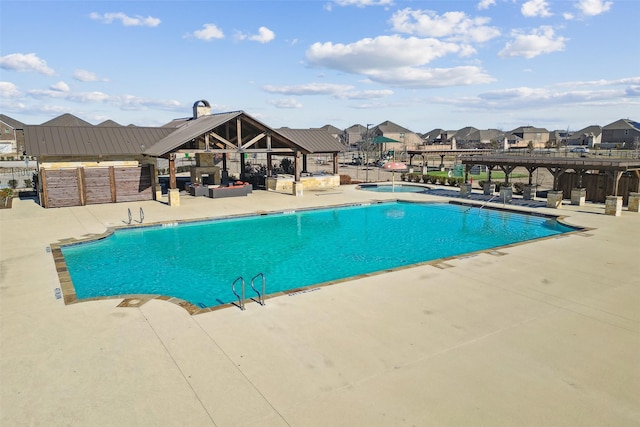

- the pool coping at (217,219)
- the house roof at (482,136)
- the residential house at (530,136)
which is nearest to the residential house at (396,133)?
the house roof at (482,136)

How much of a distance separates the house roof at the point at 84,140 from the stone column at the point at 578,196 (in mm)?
27296

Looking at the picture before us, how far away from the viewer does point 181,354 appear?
7742mm

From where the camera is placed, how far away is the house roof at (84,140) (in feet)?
82.3

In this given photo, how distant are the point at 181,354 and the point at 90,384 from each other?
1509 millimetres

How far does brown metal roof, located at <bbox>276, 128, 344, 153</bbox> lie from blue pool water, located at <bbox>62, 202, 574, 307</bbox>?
11782mm

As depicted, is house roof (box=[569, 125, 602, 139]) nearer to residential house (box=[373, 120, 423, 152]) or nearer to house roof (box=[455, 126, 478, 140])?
house roof (box=[455, 126, 478, 140])

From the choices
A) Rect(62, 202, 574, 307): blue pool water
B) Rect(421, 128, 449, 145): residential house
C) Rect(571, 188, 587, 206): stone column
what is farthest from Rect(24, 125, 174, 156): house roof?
Rect(421, 128, 449, 145): residential house

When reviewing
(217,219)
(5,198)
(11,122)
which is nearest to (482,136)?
(217,219)

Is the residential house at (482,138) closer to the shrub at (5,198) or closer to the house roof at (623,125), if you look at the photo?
the house roof at (623,125)

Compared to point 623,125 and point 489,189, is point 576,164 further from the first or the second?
point 623,125

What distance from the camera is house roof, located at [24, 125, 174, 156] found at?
25.1 m

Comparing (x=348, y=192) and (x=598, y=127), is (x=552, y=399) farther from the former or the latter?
(x=598, y=127)

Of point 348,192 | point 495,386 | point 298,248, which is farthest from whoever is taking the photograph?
point 348,192

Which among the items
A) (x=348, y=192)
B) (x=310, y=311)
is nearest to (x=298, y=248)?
(x=310, y=311)
